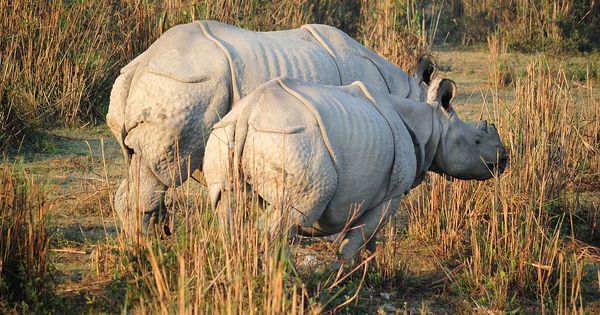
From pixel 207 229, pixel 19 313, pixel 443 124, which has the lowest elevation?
pixel 19 313

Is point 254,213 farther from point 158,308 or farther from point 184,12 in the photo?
point 184,12

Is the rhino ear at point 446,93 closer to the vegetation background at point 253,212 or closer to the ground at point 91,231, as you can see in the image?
the vegetation background at point 253,212

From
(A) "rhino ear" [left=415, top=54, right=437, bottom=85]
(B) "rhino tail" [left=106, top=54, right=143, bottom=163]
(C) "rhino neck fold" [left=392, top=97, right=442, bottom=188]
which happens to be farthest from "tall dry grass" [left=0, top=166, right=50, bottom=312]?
(A) "rhino ear" [left=415, top=54, right=437, bottom=85]

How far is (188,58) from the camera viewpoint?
266 inches

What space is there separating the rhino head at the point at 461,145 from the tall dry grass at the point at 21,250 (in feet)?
7.91

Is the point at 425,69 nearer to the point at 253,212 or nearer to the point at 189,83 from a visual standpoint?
the point at 189,83

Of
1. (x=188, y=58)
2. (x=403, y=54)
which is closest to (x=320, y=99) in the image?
(x=188, y=58)

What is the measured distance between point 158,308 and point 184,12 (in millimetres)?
6506

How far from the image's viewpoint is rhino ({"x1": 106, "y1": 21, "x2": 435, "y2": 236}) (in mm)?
6613

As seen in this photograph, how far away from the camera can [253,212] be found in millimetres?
5379

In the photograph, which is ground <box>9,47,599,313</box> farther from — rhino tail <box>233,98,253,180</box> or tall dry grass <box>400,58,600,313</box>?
rhino tail <box>233,98,253,180</box>

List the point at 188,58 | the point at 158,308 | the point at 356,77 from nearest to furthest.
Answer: the point at 158,308 → the point at 188,58 → the point at 356,77

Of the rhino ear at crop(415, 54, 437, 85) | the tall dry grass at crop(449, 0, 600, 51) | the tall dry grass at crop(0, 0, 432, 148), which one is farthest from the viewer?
the tall dry grass at crop(449, 0, 600, 51)

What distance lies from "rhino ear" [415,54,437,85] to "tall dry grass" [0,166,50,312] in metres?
3.07
